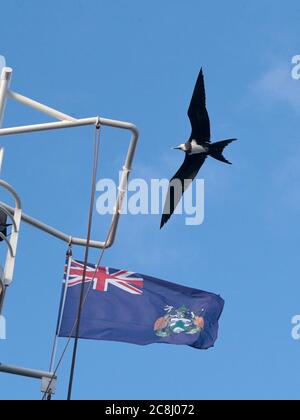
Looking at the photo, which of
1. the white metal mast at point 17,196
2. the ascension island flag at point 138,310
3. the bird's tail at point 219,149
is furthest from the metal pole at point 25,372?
the bird's tail at point 219,149

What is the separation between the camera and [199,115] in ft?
88.0

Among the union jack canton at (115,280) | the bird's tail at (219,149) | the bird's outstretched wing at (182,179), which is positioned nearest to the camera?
the union jack canton at (115,280)

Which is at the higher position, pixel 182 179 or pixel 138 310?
pixel 182 179

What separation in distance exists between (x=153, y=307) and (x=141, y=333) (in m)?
0.73

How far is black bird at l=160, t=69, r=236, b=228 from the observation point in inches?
1051

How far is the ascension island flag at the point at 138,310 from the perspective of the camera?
21375mm

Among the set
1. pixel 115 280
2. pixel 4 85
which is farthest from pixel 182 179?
pixel 4 85

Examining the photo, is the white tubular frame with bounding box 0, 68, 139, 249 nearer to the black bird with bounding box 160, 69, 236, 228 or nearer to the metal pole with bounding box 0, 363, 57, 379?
the metal pole with bounding box 0, 363, 57, 379

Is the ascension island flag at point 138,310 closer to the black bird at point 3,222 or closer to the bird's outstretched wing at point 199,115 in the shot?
the black bird at point 3,222

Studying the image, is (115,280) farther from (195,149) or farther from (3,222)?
(195,149)

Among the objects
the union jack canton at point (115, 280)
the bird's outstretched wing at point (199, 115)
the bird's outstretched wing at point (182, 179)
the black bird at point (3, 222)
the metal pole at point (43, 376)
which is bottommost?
the metal pole at point (43, 376)

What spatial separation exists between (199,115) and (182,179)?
139 centimetres
